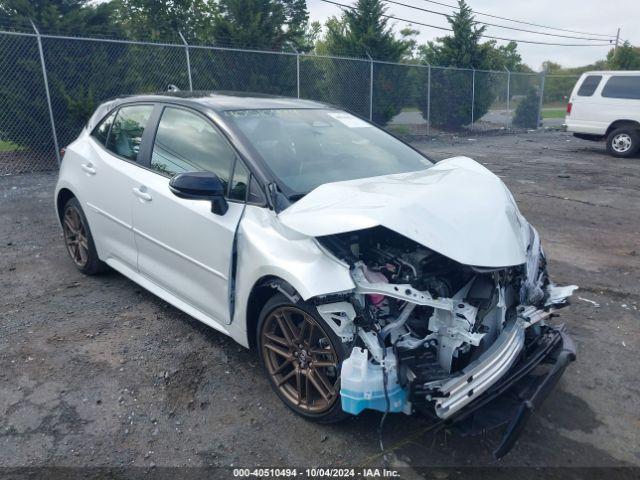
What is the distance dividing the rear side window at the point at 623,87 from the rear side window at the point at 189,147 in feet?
41.7

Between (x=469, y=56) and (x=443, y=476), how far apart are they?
64.9 feet

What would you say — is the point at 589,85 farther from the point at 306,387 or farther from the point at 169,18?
the point at 306,387

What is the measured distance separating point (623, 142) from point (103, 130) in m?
12.8

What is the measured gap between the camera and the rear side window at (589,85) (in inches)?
526

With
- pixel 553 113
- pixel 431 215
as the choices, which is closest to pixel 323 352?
pixel 431 215

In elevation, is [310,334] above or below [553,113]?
below

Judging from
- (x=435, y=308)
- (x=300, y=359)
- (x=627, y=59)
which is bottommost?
(x=300, y=359)

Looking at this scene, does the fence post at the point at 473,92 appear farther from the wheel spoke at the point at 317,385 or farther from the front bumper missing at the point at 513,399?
the wheel spoke at the point at 317,385

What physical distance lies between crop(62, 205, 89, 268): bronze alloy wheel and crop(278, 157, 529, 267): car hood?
2.70 meters

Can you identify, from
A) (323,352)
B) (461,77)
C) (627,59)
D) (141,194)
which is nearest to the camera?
(323,352)

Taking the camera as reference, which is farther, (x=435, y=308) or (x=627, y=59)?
(x=627, y=59)

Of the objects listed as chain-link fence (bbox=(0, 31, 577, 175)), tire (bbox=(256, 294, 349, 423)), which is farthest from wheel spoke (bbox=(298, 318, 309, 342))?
chain-link fence (bbox=(0, 31, 577, 175))

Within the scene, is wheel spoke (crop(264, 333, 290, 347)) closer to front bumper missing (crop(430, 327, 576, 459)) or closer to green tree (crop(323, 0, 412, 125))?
front bumper missing (crop(430, 327, 576, 459))

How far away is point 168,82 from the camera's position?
1120 centimetres
